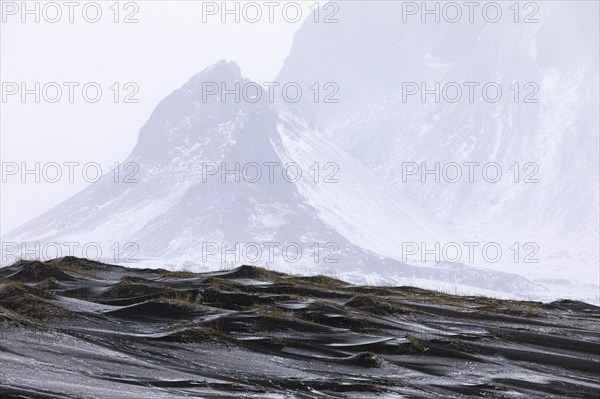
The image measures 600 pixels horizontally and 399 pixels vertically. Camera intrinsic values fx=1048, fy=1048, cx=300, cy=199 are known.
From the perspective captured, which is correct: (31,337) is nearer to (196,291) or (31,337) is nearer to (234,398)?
(234,398)

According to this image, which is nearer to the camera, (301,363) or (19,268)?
(301,363)

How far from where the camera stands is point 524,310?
84.9 feet

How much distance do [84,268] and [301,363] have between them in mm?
12098

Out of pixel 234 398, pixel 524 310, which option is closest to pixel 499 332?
pixel 524 310

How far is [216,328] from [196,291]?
159 inches

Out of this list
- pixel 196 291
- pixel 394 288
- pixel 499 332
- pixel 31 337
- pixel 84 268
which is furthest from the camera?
pixel 394 288

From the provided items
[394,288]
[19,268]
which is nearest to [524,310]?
[394,288]

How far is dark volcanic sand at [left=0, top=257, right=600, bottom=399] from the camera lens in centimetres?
1556

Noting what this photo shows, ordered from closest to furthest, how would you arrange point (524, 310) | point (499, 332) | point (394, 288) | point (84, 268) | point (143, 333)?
point (143, 333) → point (499, 332) → point (524, 310) → point (84, 268) → point (394, 288)

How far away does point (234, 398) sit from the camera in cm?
1468

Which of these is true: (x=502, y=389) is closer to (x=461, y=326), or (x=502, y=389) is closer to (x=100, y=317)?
(x=461, y=326)

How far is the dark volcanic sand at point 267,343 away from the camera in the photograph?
15562 mm

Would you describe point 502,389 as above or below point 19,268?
below

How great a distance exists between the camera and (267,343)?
19141 mm
